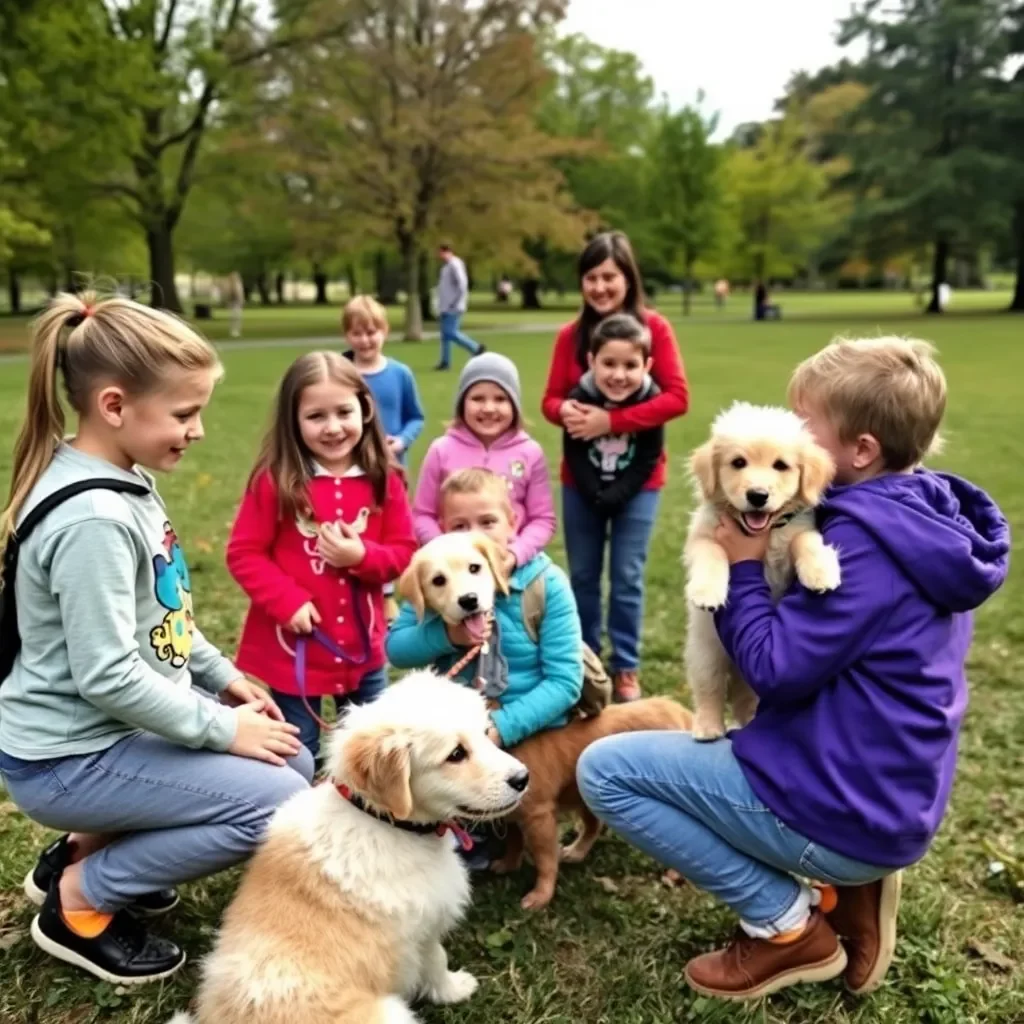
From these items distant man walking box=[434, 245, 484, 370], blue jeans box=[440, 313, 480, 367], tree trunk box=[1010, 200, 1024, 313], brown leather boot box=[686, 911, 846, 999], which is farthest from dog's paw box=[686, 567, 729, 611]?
tree trunk box=[1010, 200, 1024, 313]

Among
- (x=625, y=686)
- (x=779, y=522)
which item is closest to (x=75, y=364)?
(x=779, y=522)

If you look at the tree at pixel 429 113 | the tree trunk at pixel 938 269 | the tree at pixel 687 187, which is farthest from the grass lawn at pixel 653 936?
the tree at pixel 687 187

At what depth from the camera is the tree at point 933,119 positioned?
3916cm

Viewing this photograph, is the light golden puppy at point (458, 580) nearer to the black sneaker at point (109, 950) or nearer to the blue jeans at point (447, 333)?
the black sneaker at point (109, 950)

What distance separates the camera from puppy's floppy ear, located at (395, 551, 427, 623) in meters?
3.40

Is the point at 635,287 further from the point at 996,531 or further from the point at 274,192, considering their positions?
the point at 274,192

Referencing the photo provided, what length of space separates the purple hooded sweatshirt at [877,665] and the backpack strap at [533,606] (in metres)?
1.05

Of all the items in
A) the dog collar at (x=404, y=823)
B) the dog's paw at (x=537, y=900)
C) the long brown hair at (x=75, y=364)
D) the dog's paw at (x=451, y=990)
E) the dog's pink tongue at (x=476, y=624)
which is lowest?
the dog's paw at (x=537, y=900)

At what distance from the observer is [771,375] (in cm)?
1997

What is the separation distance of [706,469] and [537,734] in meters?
1.23

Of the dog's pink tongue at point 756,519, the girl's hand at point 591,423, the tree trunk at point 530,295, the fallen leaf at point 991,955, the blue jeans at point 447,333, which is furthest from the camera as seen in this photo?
the tree trunk at point 530,295

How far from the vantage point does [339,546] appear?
3711 millimetres

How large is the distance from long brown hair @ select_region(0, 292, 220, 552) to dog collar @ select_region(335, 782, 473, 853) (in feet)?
3.97

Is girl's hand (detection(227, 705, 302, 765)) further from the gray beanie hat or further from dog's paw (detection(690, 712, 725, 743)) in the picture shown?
the gray beanie hat
